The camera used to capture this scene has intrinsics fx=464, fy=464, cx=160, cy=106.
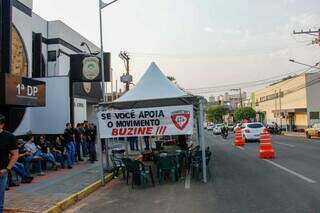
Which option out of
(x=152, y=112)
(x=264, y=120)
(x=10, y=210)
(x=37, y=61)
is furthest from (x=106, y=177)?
(x=264, y=120)

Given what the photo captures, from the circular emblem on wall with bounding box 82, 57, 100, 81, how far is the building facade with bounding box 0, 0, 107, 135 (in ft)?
3.92

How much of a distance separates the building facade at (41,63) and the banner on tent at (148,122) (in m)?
4.25

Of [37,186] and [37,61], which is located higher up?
[37,61]

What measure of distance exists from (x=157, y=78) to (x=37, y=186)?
6719mm

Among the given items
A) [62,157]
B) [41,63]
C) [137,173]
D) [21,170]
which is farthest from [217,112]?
[21,170]

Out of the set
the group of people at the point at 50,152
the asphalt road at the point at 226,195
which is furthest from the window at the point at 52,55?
the asphalt road at the point at 226,195

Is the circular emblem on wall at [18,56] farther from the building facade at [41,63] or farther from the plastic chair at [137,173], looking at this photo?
the plastic chair at [137,173]

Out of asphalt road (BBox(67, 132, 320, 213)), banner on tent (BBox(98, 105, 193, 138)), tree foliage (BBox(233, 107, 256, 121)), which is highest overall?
tree foliage (BBox(233, 107, 256, 121))

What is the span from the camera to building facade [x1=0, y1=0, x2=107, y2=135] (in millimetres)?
21366

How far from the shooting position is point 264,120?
95.9m

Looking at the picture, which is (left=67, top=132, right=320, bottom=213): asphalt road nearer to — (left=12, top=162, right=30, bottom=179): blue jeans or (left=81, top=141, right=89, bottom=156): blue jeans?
(left=12, top=162, right=30, bottom=179): blue jeans

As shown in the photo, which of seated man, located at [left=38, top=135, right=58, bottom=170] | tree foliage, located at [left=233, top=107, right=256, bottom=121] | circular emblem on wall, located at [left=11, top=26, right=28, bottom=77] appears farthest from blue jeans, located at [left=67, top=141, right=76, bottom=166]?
tree foliage, located at [left=233, top=107, right=256, bottom=121]

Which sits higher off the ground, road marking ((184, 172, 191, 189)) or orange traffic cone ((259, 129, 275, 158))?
orange traffic cone ((259, 129, 275, 158))

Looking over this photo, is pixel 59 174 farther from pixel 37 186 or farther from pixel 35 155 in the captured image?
pixel 37 186
